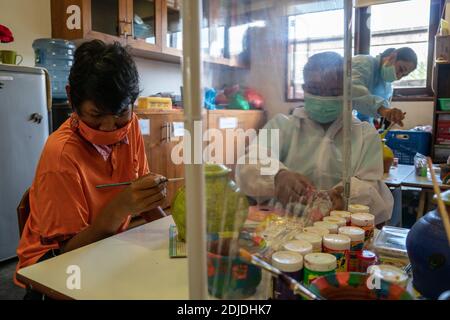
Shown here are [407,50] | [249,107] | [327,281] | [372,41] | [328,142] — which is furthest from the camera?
[372,41]

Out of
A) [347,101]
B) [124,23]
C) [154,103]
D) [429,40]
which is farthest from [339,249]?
[429,40]

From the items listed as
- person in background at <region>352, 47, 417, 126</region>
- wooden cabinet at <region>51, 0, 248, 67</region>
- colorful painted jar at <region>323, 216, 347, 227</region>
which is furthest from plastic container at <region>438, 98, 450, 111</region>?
colorful painted jar at <region>323, 216, 347, 227</region>

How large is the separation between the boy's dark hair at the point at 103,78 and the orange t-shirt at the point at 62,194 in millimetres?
131

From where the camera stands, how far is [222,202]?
62cm

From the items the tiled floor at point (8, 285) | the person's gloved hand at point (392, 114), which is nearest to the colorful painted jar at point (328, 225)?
the person's gloved hand at point (392, 114)

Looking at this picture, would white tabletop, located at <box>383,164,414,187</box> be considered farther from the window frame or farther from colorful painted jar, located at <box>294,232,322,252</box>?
the window frame

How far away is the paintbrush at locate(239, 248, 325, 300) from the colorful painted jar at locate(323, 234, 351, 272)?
196mm

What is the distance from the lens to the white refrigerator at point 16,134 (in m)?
2.19

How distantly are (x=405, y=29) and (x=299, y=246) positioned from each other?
3.77 meters

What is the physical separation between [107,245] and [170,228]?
0.19 meters

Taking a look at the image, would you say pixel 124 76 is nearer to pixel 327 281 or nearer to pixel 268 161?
pixel 268 161

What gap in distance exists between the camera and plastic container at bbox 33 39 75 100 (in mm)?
2537

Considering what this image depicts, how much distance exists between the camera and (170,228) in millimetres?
1070
